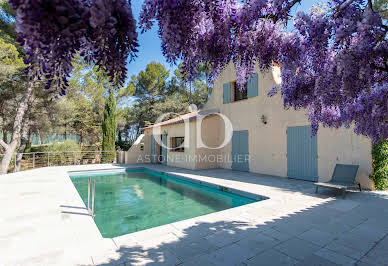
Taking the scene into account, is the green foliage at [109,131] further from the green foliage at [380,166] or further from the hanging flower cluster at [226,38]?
the green foliage at [380,166]

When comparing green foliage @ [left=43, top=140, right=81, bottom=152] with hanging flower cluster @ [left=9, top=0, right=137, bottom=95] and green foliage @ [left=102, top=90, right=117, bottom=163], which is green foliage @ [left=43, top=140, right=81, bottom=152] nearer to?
green foliage @ [left=102, top=90, right=117, bottom=163]

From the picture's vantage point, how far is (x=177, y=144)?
15.5m

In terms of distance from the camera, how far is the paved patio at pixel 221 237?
10.2ft

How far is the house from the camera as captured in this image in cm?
830

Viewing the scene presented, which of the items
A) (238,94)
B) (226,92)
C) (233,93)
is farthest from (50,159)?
(238,94)

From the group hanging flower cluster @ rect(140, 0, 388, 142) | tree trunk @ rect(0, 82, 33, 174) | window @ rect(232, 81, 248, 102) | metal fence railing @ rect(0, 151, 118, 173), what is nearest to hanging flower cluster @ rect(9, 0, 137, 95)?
hanging flower cluster @ rect(140, 0, 388, 142)

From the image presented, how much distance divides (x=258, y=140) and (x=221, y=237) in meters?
8.29

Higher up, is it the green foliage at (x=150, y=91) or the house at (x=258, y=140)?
the green foliage at (x=150, y=91)

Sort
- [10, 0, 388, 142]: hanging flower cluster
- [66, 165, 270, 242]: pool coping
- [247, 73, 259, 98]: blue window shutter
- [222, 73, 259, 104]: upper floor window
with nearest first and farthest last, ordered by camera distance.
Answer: [10, 0, 388, 142]: hanging flower cluster, [66, 165, 270, 242]: pool coping, [247, 73, 259, 98]: blue window shutter, [222, 73, 259, 104]: upper floor window

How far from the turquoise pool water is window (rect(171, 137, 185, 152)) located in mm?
2973

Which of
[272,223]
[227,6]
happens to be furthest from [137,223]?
[227,6]

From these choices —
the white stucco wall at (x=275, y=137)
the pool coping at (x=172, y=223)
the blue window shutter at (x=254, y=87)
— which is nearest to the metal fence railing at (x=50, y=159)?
the pool coping at (x=172, y=223)

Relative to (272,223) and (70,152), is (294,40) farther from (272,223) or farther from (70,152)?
(70,152)

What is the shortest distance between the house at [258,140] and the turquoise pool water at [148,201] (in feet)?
11.0
